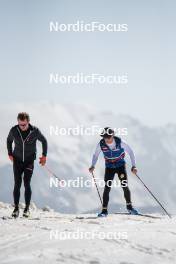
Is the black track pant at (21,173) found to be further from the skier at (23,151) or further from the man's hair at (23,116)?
the man's hair at (23,116)

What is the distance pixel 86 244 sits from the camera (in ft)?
23.2

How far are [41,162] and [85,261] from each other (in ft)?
22.2

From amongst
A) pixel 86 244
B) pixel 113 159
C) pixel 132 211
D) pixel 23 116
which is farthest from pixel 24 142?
pixel 86 244

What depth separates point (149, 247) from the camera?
7227mm

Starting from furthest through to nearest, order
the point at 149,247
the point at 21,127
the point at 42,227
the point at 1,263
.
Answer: the point at 21,127 < the point at 42,227 < the point at 149,247 < the point at 1,263

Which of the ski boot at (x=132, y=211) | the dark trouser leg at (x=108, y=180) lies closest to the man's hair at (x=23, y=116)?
the dark trouser leg at (x=108, y=180)

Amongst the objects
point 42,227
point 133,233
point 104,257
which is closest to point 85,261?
point 104,257

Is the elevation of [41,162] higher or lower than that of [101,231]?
higher

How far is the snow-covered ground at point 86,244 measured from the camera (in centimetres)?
629

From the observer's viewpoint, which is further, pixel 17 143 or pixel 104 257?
pixel 17 143

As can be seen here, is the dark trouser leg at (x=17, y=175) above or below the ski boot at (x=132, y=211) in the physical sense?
above

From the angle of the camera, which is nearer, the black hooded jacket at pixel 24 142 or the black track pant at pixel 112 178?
the black hooded jacket at pixel 24 142

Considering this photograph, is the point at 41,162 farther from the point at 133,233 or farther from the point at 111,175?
the point at 133,233

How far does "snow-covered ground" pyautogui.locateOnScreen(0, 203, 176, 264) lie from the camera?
20.6 ft
